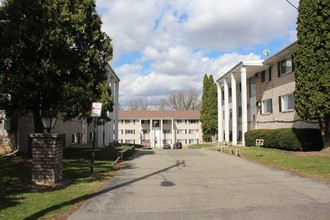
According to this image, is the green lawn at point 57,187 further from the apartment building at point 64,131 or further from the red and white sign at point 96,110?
the apartment building at point 64,131

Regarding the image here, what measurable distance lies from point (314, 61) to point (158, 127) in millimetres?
62519

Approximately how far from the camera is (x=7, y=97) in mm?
18984

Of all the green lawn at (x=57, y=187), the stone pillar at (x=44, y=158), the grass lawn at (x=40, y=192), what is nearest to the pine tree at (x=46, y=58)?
the green lawn at (x=57, y=187)

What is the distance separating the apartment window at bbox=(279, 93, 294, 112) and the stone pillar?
74.7 ft

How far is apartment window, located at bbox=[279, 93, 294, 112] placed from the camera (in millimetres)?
30844

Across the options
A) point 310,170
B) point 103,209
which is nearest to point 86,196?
point 103,209

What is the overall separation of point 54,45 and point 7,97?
11.3ft

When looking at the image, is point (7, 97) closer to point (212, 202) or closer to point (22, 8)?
point (22, 8)

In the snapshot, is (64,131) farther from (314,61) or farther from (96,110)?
(314,61)

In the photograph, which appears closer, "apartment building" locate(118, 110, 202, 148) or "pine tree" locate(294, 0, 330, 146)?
"pine tree" locate(294, 0, 330, 146)

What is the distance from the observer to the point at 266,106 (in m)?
37.1

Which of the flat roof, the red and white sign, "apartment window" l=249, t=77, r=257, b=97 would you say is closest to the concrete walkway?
the red and white sign

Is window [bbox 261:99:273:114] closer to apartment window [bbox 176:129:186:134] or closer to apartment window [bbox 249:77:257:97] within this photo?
apartment window [bbox 249:77:257:97]

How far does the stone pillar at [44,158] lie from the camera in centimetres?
1191
